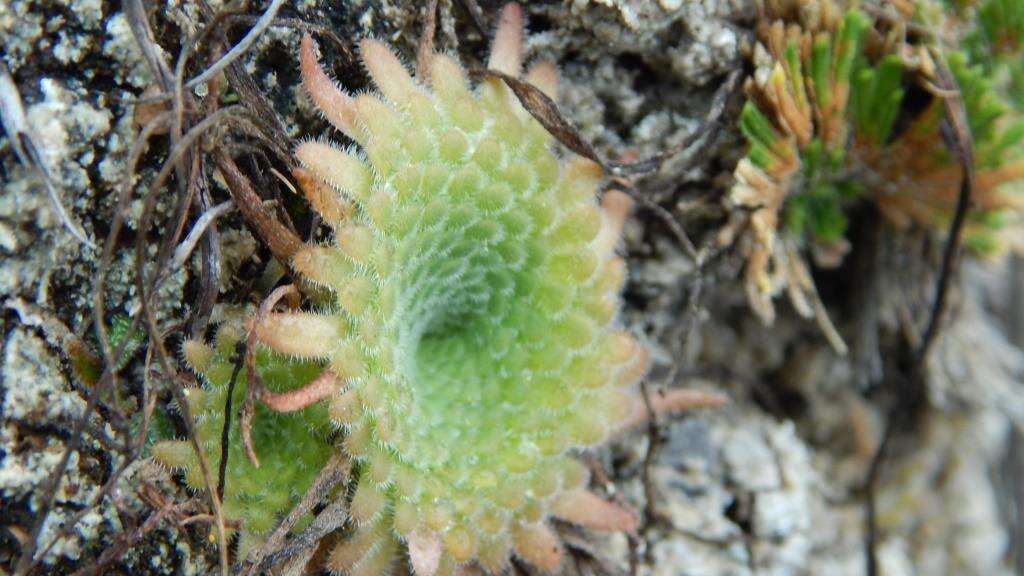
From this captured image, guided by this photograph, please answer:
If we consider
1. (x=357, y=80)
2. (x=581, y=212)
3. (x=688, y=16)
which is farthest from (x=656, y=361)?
(x=357, y=80)

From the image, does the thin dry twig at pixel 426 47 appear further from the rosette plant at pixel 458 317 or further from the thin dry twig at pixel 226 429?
the thin dry twig at pixel 226 429

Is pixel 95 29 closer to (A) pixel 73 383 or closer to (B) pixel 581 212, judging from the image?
(A) pixel 73 383

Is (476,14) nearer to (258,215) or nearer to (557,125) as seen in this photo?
(557,125)

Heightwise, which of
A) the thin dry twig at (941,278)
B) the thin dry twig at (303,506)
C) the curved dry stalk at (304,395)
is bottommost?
the thin dry twig at (941,278)

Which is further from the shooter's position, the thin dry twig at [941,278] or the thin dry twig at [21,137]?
the thin dry twig at [941,278]

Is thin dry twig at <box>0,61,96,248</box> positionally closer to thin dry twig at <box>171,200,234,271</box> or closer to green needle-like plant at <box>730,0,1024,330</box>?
thin dry twig at <box>171,200,234,271</box>

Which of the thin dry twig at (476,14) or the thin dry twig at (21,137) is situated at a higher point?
the thin dry twig at (21,137)

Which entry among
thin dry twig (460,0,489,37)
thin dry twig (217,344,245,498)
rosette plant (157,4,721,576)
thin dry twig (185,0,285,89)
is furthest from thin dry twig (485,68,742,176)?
thin dry twig (217,344,245,498)

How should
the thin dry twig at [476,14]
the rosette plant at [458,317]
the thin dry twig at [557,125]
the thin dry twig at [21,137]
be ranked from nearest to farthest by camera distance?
the thin dry twig at [21,137] < the rosette plant at [458,317] < the thin dry twig at [557,125] < the thin dry twig at [476,14]

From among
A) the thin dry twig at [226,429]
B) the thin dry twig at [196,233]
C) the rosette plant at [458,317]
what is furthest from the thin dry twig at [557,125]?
the thin dry twig at [226,429]

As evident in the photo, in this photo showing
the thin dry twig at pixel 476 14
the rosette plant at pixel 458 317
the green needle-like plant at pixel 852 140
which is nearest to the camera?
the rosette plant at pixel 458 317

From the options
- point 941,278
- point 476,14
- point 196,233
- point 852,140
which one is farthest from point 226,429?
point 941,278
